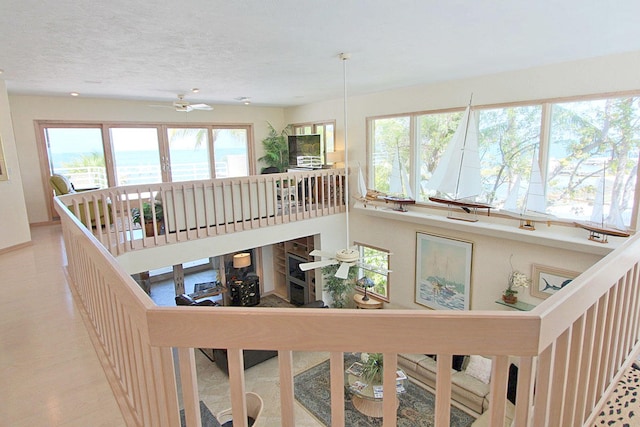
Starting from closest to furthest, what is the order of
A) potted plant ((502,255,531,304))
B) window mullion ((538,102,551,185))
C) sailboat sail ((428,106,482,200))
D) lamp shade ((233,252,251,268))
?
window mullion ((538,102,551,185)) < potted plant ((502,255,531,304)) < sailboat sail ((428,106,482,200)) < lamp shade ((233,252,251,268))

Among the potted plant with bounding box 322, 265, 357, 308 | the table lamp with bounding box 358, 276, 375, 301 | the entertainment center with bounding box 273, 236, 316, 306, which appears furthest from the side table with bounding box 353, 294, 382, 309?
the entertainment center with bounding box 273, 236, 316, 306

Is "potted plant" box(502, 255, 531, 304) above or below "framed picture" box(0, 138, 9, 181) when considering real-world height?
below

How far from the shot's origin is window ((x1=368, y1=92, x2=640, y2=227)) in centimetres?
435

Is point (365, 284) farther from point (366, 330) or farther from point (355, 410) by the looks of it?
point (366, 330)

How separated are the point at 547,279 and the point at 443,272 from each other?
1.64m

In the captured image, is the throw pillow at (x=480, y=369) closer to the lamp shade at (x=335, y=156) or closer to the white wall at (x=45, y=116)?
the lamp shade at (x=335, y=156)

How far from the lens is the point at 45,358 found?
2.36 m

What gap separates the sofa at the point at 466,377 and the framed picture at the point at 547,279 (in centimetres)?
125

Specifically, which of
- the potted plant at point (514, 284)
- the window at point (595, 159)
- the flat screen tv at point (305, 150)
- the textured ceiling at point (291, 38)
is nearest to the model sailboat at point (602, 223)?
the window at point (595, 159)

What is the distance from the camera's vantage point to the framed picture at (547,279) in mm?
4914

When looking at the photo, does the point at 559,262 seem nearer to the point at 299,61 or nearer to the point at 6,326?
the point at 299,61

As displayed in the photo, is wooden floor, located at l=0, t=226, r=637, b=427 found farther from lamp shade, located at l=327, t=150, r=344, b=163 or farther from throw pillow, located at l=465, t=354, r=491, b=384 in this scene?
lamp shade, located at l=327, t=150, r=344, b=163

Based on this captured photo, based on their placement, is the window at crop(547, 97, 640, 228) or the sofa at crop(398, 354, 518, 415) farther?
the sofa at crop(398, 354, 518, 415)

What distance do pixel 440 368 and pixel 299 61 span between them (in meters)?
4.04
